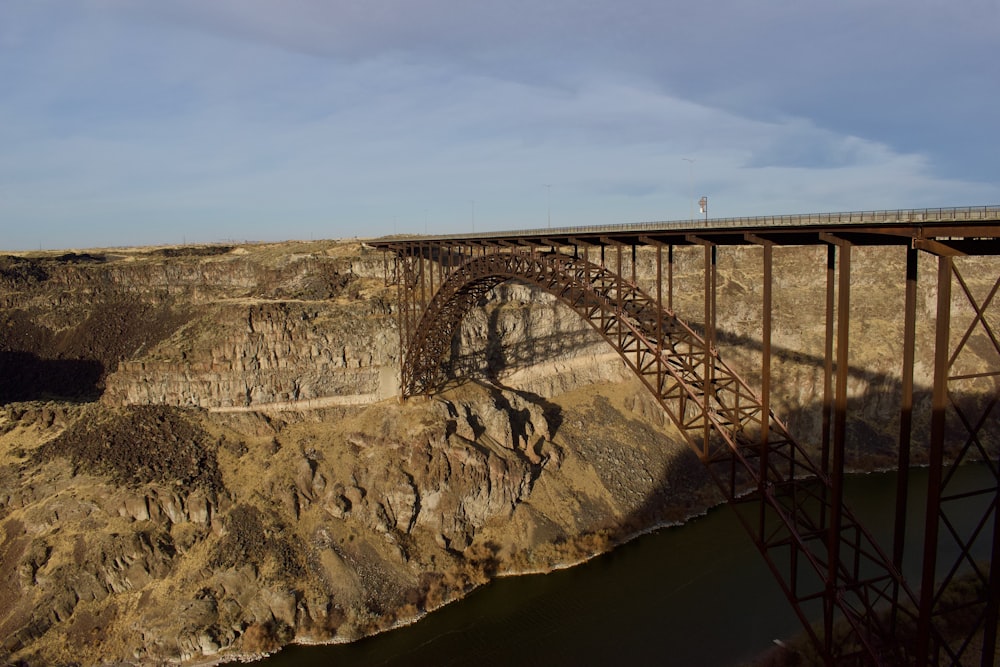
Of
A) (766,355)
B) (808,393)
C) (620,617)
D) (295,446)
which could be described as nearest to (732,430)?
(620,617)

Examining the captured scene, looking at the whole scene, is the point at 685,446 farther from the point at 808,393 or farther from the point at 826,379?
the point at 826,379

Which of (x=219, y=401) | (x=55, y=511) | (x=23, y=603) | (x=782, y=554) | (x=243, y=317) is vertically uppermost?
(x=243, y=317)

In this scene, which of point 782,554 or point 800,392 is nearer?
point 782,554

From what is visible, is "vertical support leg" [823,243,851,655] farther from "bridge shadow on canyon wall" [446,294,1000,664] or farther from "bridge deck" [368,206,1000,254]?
"bridge shadow on canyon wall" [446,294,1000,664]

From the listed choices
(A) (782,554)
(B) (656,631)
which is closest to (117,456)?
(B) (656,631)

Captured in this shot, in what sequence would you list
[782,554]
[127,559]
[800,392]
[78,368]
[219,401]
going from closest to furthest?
[127,559] → [782,554] → [219,401] → [78,368] → [800,392]

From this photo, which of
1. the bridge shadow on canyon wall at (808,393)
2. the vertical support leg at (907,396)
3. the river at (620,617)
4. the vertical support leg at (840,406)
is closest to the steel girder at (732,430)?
Result: the vertical support leg at (840,406)

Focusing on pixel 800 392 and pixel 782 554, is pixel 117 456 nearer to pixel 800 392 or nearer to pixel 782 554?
pixel 782 554

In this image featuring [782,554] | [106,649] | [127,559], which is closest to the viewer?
[106,649]
